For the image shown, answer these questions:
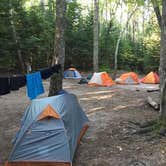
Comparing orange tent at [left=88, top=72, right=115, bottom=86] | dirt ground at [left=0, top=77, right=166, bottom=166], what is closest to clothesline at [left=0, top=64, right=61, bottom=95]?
dirt ground at [left=0, top=77, right=166, bottom=166]

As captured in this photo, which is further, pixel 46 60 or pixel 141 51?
pixel 141 51

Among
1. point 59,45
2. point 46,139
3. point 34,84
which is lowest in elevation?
point 46,139

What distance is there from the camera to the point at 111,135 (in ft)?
19.6

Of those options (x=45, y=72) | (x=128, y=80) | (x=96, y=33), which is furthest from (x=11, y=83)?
(x=128, y=80)

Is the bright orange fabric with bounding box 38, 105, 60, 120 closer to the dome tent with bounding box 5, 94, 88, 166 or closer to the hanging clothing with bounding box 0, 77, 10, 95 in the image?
the dome tent with bounding box 5, 94, 88, 166

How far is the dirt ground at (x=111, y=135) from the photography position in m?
4.83

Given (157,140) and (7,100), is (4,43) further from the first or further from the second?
(157,140)

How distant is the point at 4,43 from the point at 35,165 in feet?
37.4

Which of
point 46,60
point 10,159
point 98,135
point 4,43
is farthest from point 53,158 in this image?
point 46,60

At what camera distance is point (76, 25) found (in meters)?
20.9

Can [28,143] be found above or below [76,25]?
below

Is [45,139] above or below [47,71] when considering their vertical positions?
below

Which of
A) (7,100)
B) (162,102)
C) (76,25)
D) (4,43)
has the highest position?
(76,25)

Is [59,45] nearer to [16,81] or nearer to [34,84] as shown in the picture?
[34,84]
